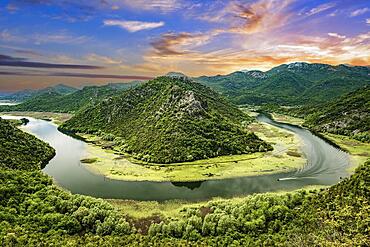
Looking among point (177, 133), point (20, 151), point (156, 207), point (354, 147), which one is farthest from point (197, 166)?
point (354, 147)

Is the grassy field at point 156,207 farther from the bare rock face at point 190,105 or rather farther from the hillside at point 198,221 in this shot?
the bare rock face at point 190,105

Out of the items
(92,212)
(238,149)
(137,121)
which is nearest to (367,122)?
(238,149)

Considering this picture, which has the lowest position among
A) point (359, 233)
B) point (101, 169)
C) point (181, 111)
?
point (101, 169)

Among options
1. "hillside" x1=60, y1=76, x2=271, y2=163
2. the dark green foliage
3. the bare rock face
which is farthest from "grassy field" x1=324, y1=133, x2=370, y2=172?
the dark green foliage

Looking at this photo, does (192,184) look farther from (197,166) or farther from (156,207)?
(156,207)

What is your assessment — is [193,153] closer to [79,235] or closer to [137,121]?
[137,121]

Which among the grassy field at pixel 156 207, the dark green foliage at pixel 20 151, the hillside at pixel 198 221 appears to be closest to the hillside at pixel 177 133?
the dark green foliage at pixel 20 151

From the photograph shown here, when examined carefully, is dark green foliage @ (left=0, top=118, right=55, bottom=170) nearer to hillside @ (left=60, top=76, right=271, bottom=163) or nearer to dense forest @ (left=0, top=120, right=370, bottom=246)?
dense forest @ (left=0, top=120, right=370, bottom=246)
